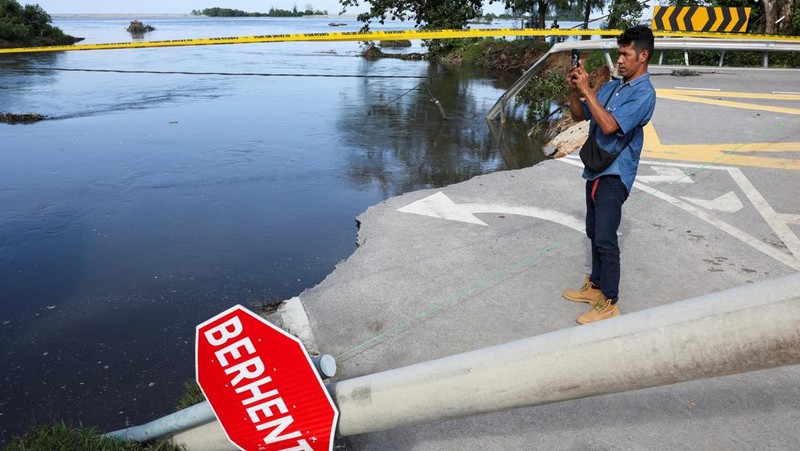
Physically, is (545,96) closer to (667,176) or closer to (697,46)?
(697,46)

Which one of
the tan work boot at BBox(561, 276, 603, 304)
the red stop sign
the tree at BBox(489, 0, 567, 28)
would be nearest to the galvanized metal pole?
the red stop sign

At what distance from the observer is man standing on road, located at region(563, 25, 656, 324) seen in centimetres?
346

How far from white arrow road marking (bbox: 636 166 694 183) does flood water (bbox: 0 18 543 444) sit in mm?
2742

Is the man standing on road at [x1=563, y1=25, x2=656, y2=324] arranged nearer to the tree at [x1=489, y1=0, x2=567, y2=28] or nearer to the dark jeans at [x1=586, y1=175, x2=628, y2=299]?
the dark jeans at [x1=586, y1=175, x2=628, y2=299]

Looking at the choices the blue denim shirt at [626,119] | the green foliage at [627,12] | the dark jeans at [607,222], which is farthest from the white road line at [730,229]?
the green foliage at [627,12]

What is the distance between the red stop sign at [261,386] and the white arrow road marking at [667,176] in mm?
5856

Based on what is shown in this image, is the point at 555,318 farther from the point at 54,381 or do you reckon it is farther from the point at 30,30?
the point at 30,30

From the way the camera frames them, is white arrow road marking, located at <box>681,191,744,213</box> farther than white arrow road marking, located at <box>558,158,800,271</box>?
Yes

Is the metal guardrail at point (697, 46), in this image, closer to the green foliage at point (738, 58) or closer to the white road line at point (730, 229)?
the green foliage at point (738, 58)

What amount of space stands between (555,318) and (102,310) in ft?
11.9

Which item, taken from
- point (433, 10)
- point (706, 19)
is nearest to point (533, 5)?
point (433, 10)

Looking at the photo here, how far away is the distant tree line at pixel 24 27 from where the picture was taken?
42469 mm

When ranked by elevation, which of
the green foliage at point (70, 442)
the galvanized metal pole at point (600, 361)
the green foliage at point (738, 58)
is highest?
the green foliage at point (738, 58)

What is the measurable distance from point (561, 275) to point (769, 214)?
2.67m
